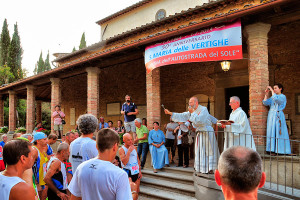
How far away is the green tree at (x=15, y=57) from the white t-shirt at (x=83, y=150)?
3760 cm

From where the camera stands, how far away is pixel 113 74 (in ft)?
52.3

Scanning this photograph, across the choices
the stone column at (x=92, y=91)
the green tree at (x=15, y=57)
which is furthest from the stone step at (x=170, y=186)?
the green tree at (x=15, y=57)

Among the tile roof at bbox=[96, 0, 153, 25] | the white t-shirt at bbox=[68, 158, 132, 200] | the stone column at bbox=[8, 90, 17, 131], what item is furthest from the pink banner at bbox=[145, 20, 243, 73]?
the stone column at bbox=[8, 90, 17, 131]

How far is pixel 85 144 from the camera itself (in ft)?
11.1

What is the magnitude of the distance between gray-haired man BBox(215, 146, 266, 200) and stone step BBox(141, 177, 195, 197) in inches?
207

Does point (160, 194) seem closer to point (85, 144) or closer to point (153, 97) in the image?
point (153, 97)

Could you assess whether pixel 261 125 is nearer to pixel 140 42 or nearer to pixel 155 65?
pixel 155 65

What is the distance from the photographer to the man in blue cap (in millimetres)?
4169

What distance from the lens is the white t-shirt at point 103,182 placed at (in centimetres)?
218

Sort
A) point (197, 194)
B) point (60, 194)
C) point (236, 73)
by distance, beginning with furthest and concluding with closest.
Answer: point (236, 73)
point (197, 194)
point (60, 194)

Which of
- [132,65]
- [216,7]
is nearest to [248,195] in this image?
[216,7]

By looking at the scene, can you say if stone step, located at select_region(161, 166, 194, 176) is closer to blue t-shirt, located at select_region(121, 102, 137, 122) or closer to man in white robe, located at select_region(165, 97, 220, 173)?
man in white robe, located at select_region(165, 97, 220, 173)

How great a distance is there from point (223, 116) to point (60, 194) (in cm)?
799

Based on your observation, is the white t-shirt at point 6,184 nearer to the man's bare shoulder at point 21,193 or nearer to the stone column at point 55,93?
the man's bare shoulder at point 21,193
